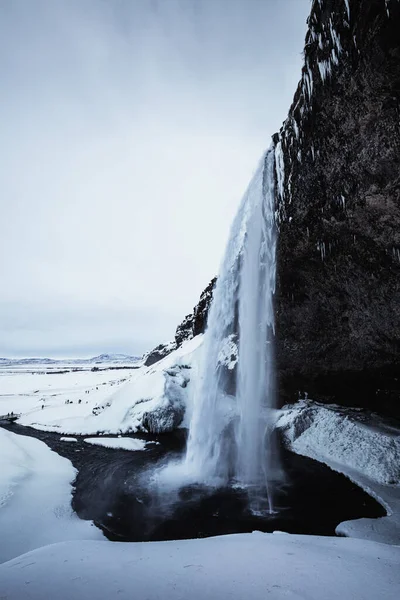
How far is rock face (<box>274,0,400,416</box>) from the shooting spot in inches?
207

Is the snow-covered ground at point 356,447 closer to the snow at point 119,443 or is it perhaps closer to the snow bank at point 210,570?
the snow bank at point 210,570

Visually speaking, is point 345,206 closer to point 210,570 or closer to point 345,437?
point 210,570

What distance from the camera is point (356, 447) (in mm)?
9859

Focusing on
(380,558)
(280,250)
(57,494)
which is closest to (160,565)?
(380,558)

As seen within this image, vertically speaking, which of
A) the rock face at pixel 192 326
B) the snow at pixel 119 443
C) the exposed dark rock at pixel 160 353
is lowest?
the snow at pixel 119 443

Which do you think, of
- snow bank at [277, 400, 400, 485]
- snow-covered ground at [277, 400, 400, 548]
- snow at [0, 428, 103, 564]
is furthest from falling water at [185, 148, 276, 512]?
snow at [0, 428, 103, 564]

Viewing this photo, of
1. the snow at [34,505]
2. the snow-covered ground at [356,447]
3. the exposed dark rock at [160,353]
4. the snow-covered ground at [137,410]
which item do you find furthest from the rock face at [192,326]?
the snow at [34,505]

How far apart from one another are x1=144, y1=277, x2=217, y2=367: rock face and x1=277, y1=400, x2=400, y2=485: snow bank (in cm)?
1130

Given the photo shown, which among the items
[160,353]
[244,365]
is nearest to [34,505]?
[244,365]

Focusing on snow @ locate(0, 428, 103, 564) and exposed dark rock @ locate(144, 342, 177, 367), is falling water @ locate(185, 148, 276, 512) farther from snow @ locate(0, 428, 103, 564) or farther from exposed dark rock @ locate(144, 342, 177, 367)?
exposed dark rock @ locate(144, 342, 177, 367)

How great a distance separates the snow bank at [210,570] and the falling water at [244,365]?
3.62 meters

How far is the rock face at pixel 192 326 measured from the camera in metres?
23.8

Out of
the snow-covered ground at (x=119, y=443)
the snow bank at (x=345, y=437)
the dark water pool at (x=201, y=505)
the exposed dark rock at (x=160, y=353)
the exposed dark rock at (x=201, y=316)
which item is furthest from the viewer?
the exposed dark rock at (x=160, y=353)

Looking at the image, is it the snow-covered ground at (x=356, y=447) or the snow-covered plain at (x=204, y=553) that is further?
the snow-covered ground at (x=356, y=447)
